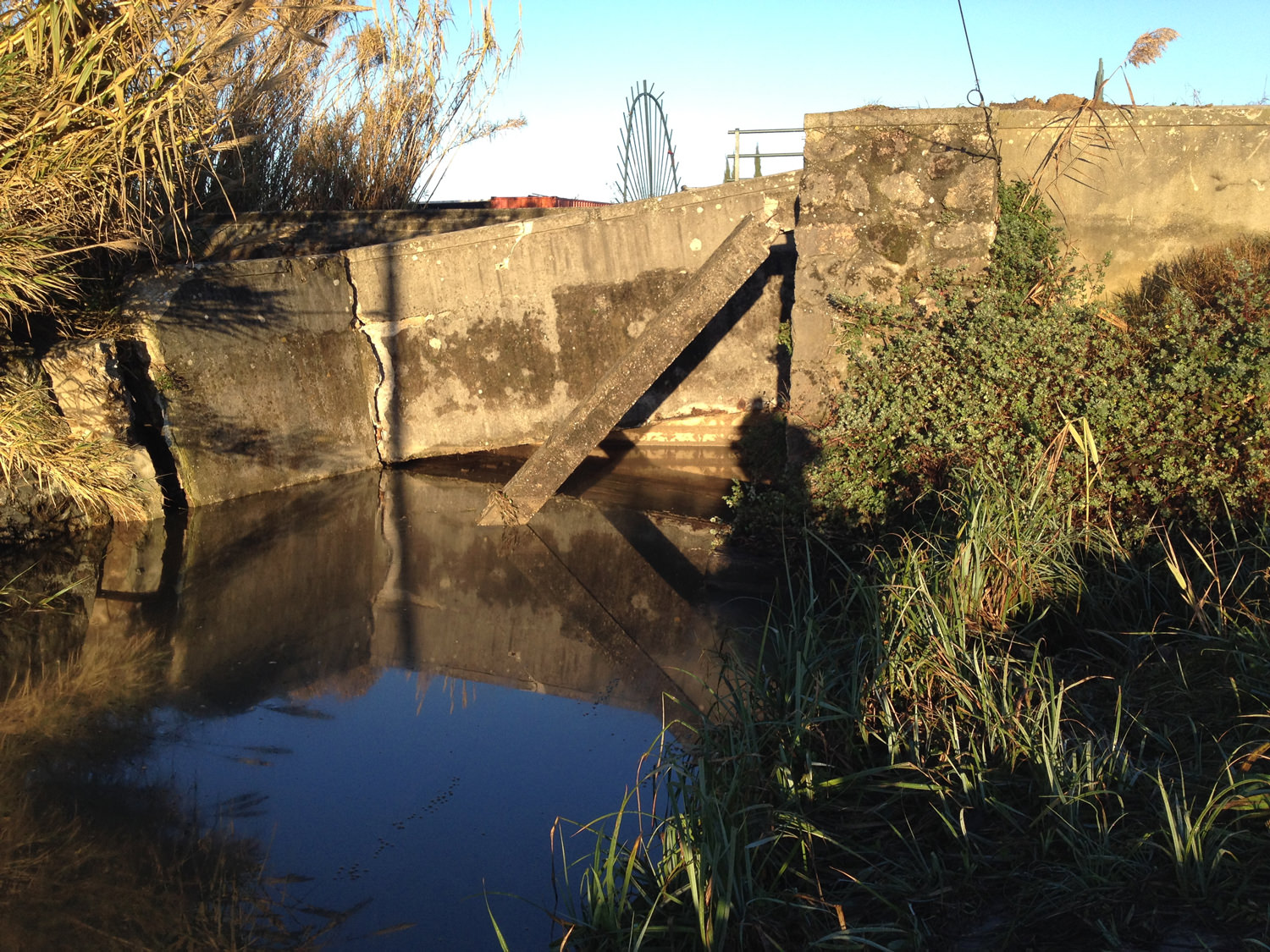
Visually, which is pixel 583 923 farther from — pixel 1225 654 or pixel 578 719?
pixel 1225 654

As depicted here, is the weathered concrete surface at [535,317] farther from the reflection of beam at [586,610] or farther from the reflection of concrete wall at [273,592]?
the reflection of beam at [586,610]

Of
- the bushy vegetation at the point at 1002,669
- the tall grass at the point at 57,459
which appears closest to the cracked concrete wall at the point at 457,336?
the tall grass at the point at 57,459

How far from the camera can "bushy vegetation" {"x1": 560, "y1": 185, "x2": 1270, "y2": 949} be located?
89.7 inches

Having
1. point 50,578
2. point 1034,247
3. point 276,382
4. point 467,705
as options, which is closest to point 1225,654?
point 467,705

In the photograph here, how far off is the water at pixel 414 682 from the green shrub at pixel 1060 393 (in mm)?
1031

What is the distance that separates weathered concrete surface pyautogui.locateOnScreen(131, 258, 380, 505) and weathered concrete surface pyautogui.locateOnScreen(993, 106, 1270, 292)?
4651 millimetres

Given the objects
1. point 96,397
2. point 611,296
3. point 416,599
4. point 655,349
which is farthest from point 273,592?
point 611,296

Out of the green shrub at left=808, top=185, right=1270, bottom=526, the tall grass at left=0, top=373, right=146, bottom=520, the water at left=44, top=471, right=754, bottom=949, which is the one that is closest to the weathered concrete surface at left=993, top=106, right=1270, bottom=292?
the green shrub at left=808, top=185, right=1270, bottom=526

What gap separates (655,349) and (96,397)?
10.9 ft

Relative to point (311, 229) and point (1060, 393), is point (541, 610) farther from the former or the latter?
point (311, 229)

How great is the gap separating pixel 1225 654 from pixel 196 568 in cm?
474

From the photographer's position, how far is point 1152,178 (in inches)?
236

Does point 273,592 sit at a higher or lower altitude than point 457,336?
lower

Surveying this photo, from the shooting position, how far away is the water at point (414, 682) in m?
2.75
